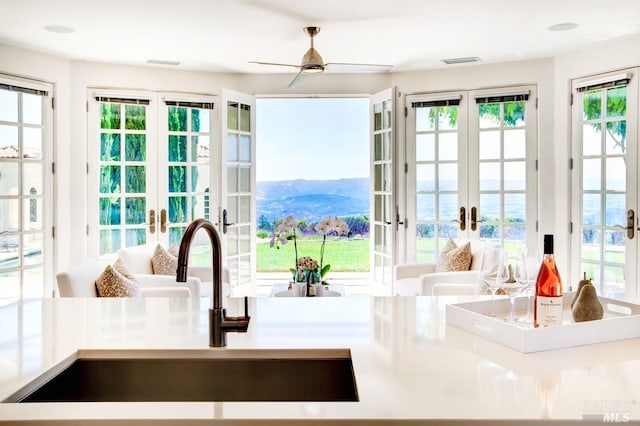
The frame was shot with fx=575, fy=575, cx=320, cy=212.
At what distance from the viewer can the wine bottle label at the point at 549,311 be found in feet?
4.36

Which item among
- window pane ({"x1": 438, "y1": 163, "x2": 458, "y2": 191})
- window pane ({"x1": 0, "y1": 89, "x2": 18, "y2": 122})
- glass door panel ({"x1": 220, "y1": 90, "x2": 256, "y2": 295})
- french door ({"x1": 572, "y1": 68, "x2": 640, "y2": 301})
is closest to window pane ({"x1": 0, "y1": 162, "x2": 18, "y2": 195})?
window pane ({"x1": 0, "y1": 89, "x2": 18, "y2": 122})

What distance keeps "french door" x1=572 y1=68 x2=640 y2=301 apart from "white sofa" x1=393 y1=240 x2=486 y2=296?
44.7 inches

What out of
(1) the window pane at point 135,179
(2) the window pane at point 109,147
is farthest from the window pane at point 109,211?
(2) the window pane at point 109,147

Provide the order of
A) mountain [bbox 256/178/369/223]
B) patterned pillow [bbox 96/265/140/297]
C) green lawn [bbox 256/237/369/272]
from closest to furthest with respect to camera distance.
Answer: patterned pillow [bbox 96/265/140/297] → green lawn [bbox 256/237/369/272] → mountain [bbox 256/178/369/223]

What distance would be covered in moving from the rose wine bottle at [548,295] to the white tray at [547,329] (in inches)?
1.6

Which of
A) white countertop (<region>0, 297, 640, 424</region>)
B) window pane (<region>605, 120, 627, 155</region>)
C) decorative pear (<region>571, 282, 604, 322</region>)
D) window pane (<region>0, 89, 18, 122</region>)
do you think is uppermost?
window pane (<region>0, 89, 18, 122</region>)

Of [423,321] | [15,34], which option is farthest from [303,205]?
[423,321]

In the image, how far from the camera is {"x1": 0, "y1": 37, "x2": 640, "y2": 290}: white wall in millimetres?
5418

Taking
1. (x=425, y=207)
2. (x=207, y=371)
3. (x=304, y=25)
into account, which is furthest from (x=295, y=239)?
(x=207, y=371)

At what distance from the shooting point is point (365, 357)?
126 centimetres

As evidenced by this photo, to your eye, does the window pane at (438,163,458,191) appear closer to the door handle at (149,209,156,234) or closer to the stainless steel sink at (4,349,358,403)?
the door handle at (149,209,156,234)

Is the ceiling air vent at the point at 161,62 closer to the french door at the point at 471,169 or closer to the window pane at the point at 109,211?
the window pane at the point at 109,211

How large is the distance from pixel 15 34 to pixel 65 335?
405cm

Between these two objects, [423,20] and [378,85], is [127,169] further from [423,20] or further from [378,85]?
[423,20]
